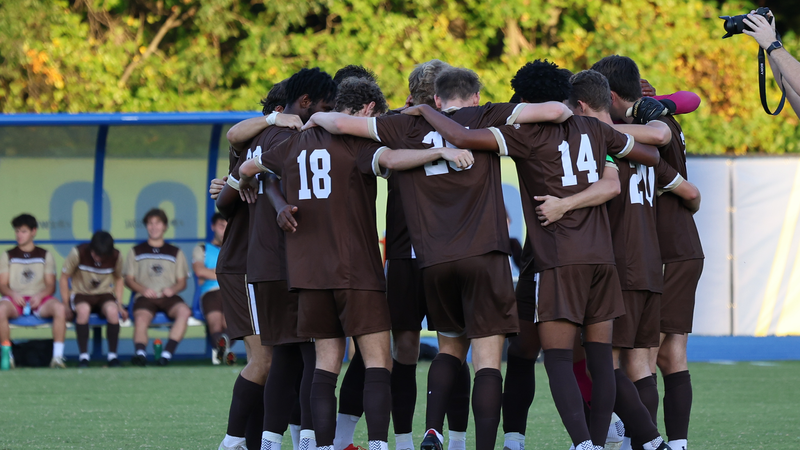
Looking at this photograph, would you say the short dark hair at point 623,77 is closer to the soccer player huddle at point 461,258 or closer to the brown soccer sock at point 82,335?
the soccer player huddle at point 461,258

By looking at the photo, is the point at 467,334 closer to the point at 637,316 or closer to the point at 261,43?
the point at 637,316

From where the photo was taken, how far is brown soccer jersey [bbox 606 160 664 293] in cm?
480

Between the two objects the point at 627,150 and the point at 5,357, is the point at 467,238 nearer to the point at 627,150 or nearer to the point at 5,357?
the point at 627,150

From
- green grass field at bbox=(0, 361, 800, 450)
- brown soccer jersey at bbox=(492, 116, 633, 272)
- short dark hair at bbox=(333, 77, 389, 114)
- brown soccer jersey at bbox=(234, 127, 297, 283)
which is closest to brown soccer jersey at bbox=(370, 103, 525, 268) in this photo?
brown soccer jersey at bbox=(492, 116, 633, 272)

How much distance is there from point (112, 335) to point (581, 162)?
24.5ft

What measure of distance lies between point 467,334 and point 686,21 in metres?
13.6

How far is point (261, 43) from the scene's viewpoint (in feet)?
53.7

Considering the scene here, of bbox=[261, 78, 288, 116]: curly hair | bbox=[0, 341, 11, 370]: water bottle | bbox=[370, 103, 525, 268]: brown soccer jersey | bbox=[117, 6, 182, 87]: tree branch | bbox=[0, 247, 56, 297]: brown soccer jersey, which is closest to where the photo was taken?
bbox=[370, 103, 525, 268]: brown soccer jersey

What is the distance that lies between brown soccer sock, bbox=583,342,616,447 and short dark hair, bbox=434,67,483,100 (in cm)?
131

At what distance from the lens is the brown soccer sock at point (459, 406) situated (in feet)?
16.4

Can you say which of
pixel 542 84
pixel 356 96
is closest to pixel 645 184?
pixel 542 84

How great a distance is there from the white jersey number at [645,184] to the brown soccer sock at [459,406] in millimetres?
1205

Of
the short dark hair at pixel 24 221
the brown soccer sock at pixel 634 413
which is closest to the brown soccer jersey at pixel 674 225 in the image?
the brown soccer sock at pixel 634 413

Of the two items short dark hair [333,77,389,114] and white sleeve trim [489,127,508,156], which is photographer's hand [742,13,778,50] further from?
short dark hair [333,77,389,114]
